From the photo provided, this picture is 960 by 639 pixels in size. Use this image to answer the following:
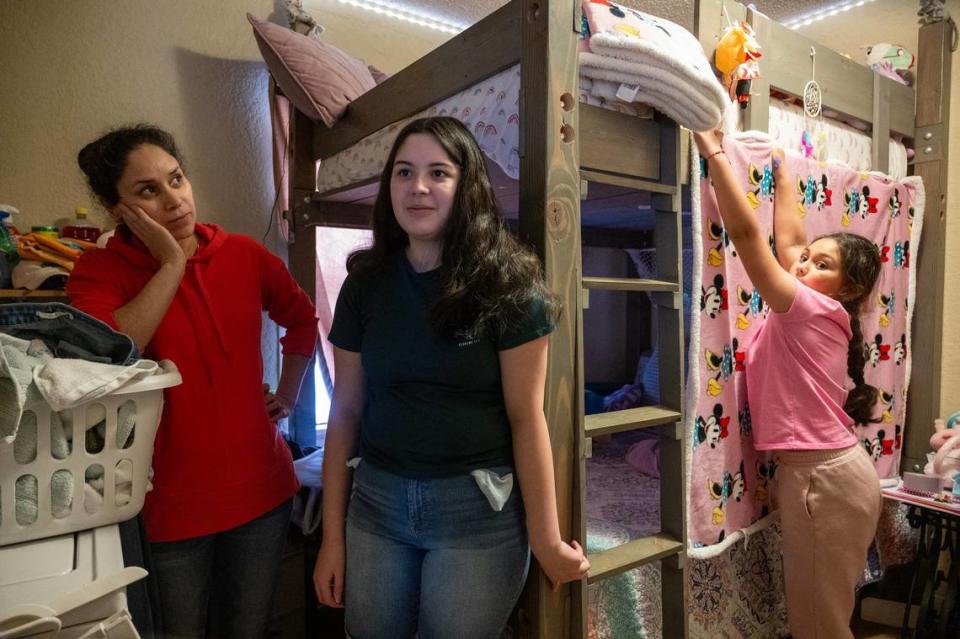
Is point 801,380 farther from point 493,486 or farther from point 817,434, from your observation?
point 493,486

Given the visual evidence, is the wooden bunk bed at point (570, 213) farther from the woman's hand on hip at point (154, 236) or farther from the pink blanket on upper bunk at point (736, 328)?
the woman's hand on hip at point (154, 236)

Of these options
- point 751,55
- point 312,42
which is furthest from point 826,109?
point 312,42

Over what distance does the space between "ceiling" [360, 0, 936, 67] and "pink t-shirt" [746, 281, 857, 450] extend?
5.96ft

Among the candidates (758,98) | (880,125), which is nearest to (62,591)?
(758,98)

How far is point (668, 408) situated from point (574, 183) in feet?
2.16

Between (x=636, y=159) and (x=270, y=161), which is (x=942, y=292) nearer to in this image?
(x=636, y=159)

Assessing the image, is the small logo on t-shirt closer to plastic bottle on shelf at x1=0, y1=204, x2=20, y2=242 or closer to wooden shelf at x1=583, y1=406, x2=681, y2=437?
wooden shelf at x1=583, y1=406, x2=681, y2=437

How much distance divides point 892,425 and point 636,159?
5.93 feet

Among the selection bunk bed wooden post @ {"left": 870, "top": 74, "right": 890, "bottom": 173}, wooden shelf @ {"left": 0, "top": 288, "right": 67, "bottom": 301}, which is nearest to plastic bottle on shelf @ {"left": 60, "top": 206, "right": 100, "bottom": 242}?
wooden shelf @ {"left": 0, "top": 288, "right": 67, "bottom": 301}

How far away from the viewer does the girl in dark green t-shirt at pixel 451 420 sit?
115cm

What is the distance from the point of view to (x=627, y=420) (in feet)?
4.68

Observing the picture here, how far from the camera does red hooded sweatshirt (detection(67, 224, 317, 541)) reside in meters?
1.27

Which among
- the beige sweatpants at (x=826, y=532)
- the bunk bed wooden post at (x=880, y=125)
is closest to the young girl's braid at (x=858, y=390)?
the beige sweatpants at (x=826, y=532)

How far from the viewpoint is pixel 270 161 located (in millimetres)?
2602
